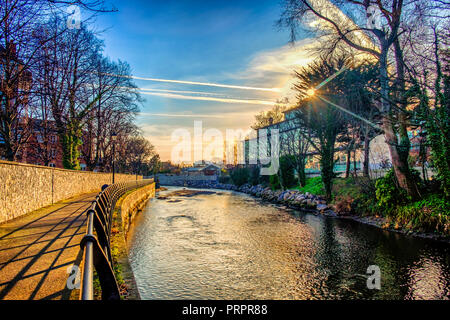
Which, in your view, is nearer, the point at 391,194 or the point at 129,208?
the point at 391,194

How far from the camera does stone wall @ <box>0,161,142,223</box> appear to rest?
7462 mm

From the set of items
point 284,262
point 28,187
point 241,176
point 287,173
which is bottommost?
point 284,262

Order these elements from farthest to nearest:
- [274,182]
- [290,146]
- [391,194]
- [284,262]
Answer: [274,182] < [290,146] < [391,194] < [284,262]

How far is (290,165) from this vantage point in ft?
101

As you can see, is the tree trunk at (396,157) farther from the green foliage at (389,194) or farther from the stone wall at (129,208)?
the stone wall at (129,208)

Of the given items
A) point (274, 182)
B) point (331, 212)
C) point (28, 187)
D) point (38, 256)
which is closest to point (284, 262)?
point (38, 256)

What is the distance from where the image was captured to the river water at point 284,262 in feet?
20.2

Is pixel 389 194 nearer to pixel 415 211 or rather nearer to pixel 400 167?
pixel 400 167

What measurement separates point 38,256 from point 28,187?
5851 mm

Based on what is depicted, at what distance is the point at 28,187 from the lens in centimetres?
925

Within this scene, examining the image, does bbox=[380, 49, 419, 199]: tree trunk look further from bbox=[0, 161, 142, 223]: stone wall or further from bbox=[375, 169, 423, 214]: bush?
bbox=[0, 161, 142, 223]: stone wall

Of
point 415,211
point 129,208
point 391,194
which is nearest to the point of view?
point 415,211

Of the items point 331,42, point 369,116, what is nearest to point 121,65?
point 331,42
